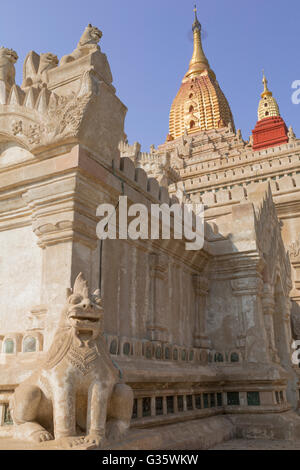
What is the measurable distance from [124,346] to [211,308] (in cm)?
352

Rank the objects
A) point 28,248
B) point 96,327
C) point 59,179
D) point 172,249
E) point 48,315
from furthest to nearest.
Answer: point 172,249, point 28,248, point 59,179, point 48,315, point 96,327

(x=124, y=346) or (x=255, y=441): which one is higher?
(x=124, y=346)

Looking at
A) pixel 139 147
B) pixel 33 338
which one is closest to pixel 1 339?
pixel 33 338

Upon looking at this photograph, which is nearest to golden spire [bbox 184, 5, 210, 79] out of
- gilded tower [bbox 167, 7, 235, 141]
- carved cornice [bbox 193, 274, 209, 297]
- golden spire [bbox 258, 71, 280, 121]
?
gilded tower [bbox 167, 7, 235, 141]

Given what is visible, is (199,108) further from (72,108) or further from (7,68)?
(72,108)

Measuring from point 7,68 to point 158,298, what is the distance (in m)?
4.81

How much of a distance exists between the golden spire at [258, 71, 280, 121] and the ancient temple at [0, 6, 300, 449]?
35.3 metres

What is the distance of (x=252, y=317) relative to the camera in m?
9.27

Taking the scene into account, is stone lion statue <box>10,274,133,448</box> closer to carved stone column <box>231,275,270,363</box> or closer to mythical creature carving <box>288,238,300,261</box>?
carved stone column <box>231,275,270,363</box>

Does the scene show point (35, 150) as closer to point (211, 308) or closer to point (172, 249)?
point (172, 249)

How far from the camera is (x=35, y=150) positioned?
6.62m

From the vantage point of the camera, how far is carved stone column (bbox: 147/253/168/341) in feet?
25.5

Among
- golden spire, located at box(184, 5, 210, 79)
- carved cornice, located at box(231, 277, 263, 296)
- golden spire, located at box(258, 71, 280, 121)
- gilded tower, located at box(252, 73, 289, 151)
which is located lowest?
carved cornice, located at box(231, 277, 263, 296)

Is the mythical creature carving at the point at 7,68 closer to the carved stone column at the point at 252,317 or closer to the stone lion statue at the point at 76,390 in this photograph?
the stone lion statue at the point at 76,390
